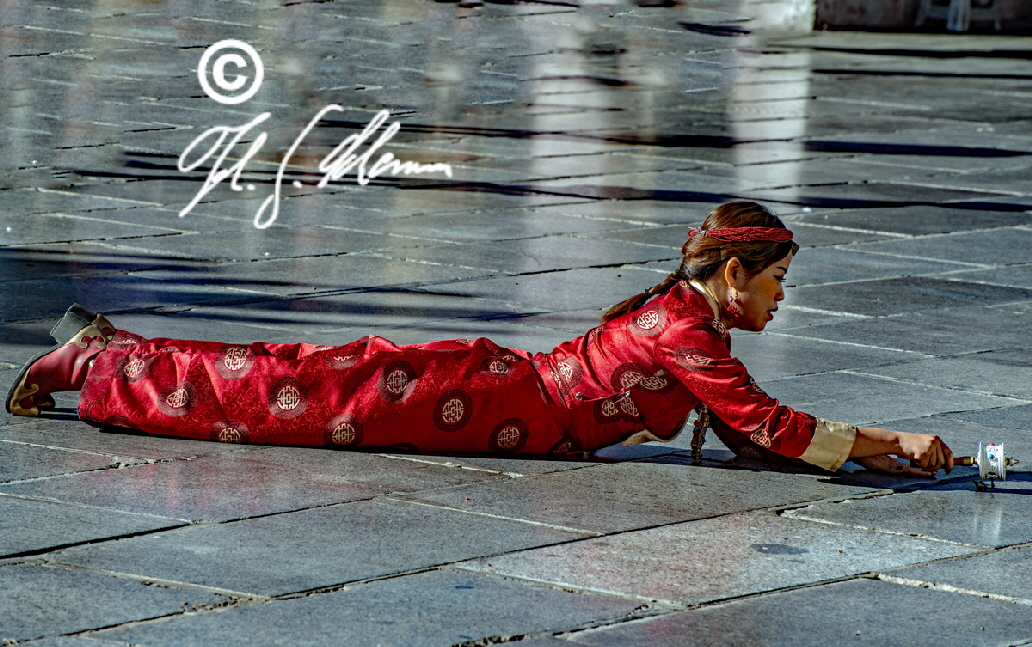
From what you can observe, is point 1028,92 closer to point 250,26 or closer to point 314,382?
point 250,26

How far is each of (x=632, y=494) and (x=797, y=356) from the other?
1.85 m

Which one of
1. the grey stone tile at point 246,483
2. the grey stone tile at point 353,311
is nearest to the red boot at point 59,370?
the grey stone tile at point 246,483

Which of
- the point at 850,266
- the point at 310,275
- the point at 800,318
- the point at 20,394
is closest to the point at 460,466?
the point at 20,394

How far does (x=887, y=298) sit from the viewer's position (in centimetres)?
742

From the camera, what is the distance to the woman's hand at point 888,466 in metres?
4.80

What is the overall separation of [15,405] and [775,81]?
1181cm

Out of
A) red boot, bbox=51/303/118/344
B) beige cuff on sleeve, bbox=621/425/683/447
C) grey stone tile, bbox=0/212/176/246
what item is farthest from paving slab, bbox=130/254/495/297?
beige cuff on sleeve, bbox=621/425/683/447

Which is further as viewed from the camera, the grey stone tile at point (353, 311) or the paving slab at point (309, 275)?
the paving slab at point (309, 275)

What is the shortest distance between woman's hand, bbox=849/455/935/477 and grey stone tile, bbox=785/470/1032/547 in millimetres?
80

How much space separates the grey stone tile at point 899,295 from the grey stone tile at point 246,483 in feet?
9.54

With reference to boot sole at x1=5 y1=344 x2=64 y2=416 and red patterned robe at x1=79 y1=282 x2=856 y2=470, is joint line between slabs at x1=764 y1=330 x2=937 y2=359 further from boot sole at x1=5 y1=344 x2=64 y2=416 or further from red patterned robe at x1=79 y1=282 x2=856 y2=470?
boot sole at x1=5 y1=344 x2=64 y2=416

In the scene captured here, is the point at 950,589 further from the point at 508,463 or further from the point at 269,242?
the point at 269,242

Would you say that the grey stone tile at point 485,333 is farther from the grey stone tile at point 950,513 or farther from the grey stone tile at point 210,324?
the grey stone tile at point 950,513

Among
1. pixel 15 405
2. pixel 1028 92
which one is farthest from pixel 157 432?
pixel 1028 92
